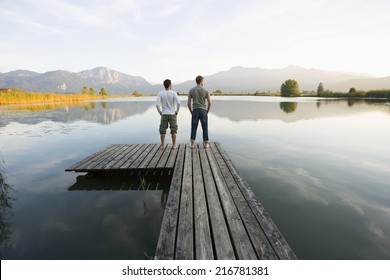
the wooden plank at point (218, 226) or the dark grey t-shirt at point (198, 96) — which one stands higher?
the dark grey t-shirt at point (198, 96)

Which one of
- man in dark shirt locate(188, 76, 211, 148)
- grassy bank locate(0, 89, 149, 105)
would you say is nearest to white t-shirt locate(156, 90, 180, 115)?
man in dark shirt locate(188, 76, 211, 148)

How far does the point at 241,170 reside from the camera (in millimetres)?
7137

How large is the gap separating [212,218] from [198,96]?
5152mm

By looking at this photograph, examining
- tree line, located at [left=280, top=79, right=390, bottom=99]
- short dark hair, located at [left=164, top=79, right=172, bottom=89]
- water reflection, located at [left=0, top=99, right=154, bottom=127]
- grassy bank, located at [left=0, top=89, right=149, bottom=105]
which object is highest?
tree line, located at [left=280, top=79, right=390, bottom=99]

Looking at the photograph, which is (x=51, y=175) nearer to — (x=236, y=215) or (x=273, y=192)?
(x=236, y=215)

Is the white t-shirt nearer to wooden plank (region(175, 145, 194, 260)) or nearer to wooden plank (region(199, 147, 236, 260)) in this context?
wooden plank (region(175, 145, 194, 260))

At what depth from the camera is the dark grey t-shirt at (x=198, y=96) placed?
25.0ft

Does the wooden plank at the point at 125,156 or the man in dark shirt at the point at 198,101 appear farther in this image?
the man in dark shirt at the point at 198,101

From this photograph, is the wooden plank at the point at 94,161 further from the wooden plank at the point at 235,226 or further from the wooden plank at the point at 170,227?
the wooden plank at the point at 235,226

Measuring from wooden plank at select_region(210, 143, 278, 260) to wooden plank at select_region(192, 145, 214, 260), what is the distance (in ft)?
2.05

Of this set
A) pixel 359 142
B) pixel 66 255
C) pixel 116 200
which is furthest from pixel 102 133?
pixel 359 142

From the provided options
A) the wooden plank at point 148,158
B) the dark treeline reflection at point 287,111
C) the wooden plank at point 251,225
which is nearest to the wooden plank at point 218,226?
the wooden plank at point 251,225

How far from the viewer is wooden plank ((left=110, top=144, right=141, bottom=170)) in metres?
6.63

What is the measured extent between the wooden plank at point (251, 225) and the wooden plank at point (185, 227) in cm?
89
